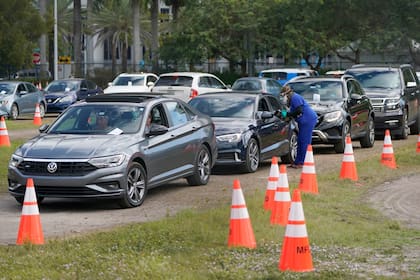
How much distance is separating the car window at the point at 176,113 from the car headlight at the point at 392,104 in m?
11.2

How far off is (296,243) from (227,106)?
10.3 meters

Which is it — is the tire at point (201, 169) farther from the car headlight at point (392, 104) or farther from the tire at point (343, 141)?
the car headlight at point (392, 104)

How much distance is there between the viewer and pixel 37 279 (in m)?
8.08

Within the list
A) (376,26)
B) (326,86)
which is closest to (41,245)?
(326,86)

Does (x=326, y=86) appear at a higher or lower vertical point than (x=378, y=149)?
higher

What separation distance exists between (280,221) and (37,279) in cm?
358

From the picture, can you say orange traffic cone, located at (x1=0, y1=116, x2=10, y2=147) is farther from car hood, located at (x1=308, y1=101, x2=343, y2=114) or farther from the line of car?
car hood, located at (x1=308, y1=101, x2=343, y2=114)

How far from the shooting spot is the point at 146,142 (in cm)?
1365

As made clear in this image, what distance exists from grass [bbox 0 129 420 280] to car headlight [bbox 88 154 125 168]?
1.44m

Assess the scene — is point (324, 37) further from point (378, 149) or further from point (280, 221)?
point (280, 221)

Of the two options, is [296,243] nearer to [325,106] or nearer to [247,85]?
[325,106]

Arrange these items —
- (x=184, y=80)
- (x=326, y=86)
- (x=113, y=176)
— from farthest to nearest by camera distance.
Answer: (x=184, y=80) < (x=326, y=86) < (x=113, y=176)

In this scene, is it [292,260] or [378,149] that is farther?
[378,149]

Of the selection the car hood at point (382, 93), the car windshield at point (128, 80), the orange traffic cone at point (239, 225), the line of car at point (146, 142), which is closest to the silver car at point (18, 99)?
the car windshield at point (128, 80)
